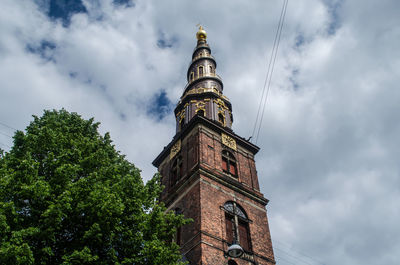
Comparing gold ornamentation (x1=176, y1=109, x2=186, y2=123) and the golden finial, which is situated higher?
the golden finial

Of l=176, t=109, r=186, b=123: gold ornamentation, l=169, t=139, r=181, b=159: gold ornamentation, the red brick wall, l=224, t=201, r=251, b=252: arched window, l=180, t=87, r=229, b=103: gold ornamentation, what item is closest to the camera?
the red brick wall

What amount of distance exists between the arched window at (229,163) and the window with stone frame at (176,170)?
2868mm

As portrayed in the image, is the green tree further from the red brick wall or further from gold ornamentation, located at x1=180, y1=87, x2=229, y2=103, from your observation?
gold ornamentation, located at x1=180, y1=87, x2=229, y2=103

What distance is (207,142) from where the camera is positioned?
73.2 ft

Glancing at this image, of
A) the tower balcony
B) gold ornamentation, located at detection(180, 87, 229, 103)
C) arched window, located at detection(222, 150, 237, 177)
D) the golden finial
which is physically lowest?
arched window, located at detection(222, 150, 237, 177)

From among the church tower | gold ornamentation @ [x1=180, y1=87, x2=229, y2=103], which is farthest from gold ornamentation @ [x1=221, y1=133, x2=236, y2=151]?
gold ornamentation @ [x1=180, y1=87, x2=229, y2=103]

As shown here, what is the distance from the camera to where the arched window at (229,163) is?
22.1 meters

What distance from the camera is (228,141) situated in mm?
23781

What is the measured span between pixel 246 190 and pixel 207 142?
155 inches

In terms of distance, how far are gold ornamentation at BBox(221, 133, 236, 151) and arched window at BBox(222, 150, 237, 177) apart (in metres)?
0.58

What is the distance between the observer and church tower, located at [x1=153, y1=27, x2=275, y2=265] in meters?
16.7

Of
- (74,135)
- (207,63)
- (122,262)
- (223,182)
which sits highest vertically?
(207,63)

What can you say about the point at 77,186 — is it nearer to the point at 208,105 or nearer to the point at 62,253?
the point at 62,253

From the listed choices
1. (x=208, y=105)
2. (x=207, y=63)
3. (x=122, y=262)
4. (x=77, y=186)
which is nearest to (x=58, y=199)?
(x=77, y=186)
